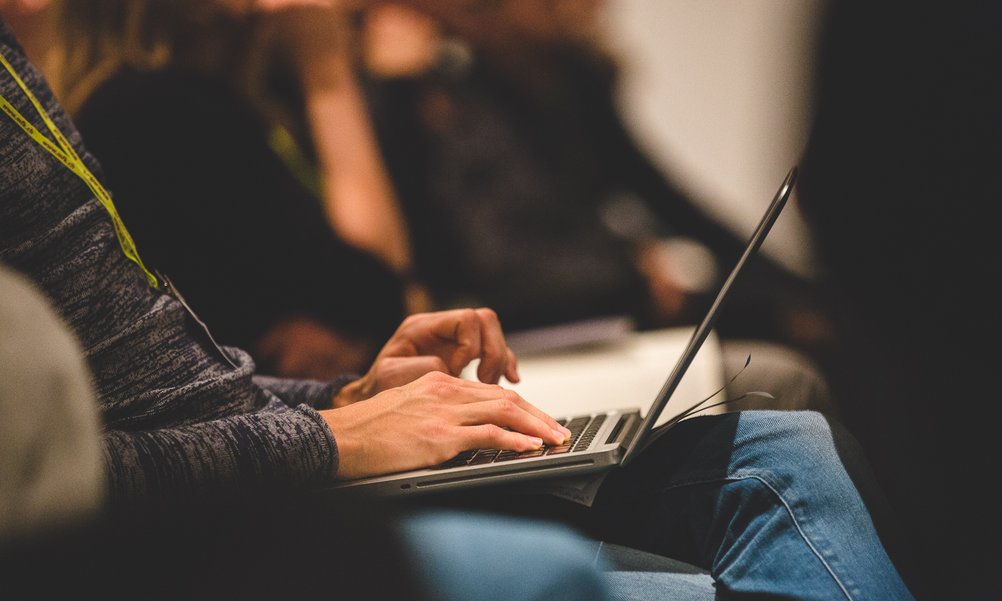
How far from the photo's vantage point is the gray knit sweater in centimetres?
78

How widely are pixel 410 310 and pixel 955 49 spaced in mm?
1038

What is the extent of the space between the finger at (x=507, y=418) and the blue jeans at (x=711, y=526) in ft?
0.19

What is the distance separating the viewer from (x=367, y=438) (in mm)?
858

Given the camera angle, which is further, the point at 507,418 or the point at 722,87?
the point at 722,87

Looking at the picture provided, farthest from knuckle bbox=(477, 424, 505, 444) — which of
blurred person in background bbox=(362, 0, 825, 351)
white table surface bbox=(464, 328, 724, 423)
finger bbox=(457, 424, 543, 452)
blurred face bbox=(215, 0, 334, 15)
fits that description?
blurred person in background bbox=(362, 0, 825, 351)

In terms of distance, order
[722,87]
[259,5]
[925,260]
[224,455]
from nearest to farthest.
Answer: [224,455]
[925,260]
[259,5]
[722,87]

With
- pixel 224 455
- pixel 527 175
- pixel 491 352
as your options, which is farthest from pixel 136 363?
pixel 527 175

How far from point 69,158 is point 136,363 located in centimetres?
21

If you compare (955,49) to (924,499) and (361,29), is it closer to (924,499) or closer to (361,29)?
(924,499)

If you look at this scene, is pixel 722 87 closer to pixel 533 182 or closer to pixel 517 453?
pixel 533 182

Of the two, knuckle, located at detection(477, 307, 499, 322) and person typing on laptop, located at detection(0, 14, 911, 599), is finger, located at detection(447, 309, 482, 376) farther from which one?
person typing on laptop, located at detection(0, 14, 911, 599)

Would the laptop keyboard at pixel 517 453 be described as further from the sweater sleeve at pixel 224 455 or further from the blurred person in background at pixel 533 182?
the blurred person in background at pixel 533 182

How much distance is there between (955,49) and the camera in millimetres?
1365

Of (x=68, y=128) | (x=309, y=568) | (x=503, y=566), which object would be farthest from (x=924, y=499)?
(x=68, y=128)
